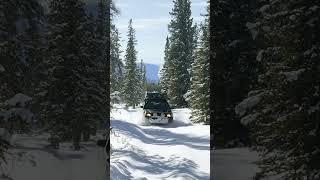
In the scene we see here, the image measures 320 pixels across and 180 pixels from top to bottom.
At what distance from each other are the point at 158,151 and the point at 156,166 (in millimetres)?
316

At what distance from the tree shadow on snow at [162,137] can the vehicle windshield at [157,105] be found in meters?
1.31

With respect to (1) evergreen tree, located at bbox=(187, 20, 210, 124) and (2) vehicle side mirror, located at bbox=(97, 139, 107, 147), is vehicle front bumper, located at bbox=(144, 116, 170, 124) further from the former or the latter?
(2) vehicle side mirror, located at bbox=(97, 139, 107, 147)

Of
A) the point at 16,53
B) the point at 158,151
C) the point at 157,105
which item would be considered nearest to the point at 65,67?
the point at 16,53

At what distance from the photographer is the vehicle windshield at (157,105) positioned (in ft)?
31.8

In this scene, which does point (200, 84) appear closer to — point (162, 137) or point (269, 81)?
point (162, 137)

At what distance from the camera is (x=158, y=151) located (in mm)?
7840

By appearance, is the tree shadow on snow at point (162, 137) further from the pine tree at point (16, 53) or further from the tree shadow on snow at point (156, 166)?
the pine tree at point (16, 53)

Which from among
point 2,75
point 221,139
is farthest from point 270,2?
point 2,75

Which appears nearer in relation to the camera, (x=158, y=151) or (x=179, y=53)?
(x=158, y=151)

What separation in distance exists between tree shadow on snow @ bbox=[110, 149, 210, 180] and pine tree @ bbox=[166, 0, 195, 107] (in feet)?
8.31

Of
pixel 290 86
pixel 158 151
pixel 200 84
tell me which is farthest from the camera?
pixel 200 84

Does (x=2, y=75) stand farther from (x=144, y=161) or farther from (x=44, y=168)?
(x=144, y=161)

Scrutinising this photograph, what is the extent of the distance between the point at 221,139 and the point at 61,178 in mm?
2293

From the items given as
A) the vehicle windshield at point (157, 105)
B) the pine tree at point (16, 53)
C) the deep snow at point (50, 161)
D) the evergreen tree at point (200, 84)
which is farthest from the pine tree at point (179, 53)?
the deep snow at point (50, 161)
